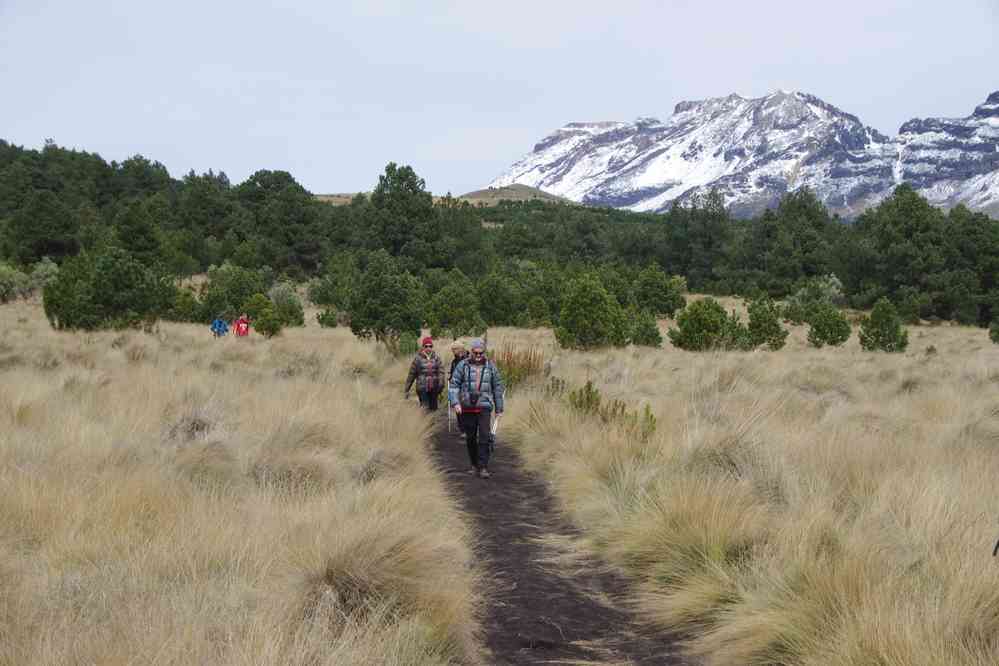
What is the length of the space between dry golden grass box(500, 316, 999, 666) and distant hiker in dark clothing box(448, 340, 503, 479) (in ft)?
2.85

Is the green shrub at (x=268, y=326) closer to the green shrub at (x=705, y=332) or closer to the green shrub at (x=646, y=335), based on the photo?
the green shrub at (x=646, y=335)

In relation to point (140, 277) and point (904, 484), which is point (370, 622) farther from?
point (140, 277)

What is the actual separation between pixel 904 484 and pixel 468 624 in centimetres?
389

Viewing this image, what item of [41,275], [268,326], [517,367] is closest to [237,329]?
[268,326]

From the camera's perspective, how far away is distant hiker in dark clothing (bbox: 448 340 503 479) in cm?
931

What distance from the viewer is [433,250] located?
6072 cm

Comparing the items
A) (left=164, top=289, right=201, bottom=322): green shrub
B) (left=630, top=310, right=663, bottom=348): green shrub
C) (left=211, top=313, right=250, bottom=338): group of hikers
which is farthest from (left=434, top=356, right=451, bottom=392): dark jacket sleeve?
(left=164, top=289, right=201, bottom=322): green shrub

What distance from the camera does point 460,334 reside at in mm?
33219

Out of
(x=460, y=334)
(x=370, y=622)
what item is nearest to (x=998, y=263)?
(x=460, y=334)

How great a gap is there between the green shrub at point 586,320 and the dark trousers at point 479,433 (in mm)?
15673

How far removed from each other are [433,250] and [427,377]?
4875 centimetres

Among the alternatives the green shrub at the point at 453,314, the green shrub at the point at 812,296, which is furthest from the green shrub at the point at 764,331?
the green shrub at the point at 812,296

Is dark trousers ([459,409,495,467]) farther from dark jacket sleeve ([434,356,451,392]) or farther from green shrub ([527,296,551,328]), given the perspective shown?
green shrub ([527,296,551,328])

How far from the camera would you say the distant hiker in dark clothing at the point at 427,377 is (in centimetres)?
1259
